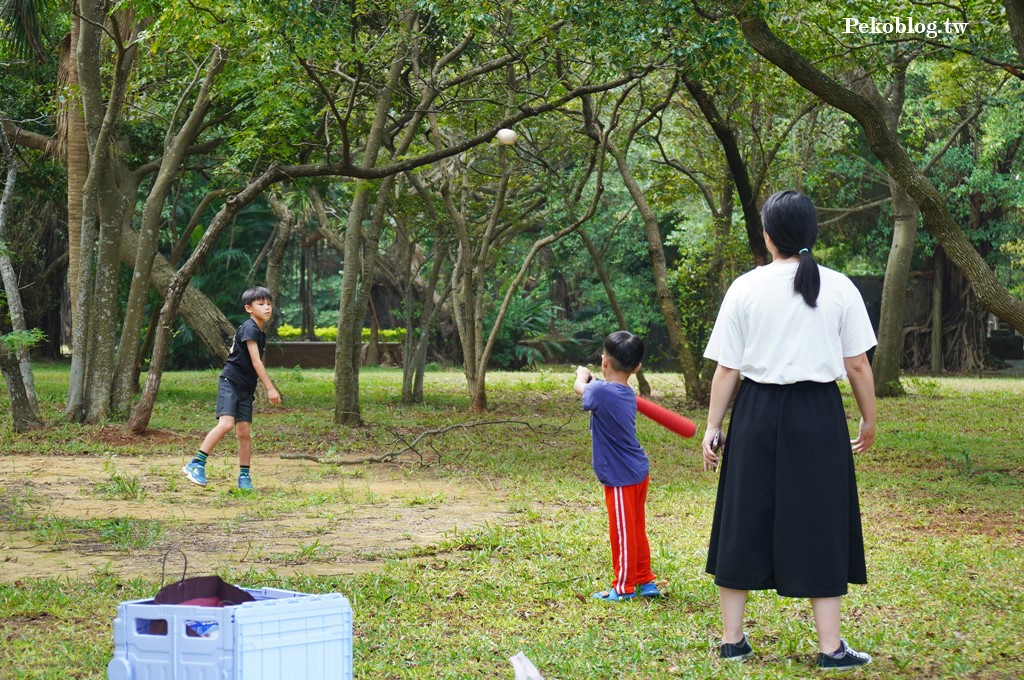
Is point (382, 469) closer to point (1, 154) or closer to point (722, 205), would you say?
point (722, 205)

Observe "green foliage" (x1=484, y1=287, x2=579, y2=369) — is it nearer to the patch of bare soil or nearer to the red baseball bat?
the patch of bare soil

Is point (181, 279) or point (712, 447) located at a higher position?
point (181, 279)

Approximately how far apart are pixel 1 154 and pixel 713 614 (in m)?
16.6

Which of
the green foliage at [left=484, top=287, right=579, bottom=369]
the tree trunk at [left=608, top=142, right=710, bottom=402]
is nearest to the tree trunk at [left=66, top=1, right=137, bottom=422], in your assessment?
the tree trunk at [left=608, top=142, right=710, bottom=402]

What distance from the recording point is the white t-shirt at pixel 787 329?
13.5 ft

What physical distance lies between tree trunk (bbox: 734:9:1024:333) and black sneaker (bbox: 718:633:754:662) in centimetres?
552

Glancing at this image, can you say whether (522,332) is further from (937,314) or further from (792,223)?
(792,223)

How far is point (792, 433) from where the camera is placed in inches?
163

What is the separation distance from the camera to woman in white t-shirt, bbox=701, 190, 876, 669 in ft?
13.4

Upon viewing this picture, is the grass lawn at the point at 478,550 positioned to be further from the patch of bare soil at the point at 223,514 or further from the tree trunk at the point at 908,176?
the tree trunk at the point at 908,176

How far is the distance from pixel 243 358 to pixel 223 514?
5.02ft

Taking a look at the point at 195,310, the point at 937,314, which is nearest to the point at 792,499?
the point at 195,310

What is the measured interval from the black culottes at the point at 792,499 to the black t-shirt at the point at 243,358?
5.36m

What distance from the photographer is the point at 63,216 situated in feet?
99.8
